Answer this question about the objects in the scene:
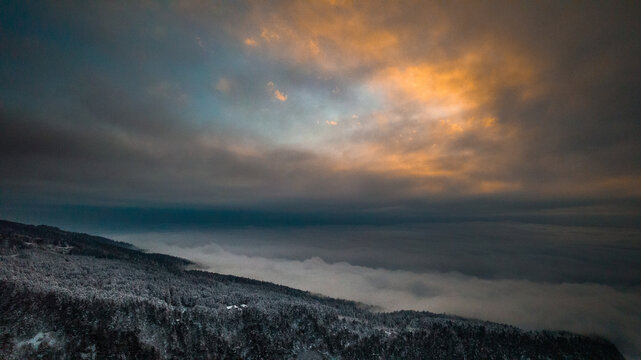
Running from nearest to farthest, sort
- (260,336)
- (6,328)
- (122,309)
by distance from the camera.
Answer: (6,328), (122,309), (260,336)

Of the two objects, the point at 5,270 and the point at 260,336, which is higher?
the point at 5,270

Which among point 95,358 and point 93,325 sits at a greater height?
point 93,325

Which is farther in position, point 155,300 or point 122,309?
point 155,300

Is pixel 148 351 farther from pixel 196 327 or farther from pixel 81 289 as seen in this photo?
pixel 81 289

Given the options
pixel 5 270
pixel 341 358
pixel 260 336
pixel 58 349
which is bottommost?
pixel 341 358

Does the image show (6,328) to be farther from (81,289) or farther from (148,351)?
(148,351)

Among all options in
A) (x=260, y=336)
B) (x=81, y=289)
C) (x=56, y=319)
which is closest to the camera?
(x=56, y=319)

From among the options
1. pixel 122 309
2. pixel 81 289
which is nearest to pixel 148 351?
pixel 122 309

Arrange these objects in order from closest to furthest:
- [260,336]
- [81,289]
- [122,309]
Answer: [122,309] < [81,289] < [260,336]

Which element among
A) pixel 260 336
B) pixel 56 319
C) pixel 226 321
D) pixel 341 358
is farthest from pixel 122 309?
pixel 341 358
